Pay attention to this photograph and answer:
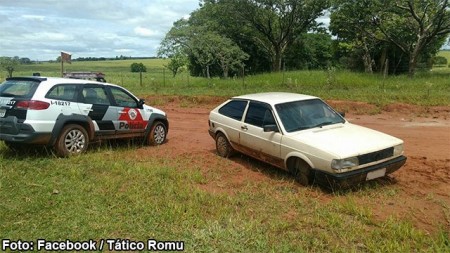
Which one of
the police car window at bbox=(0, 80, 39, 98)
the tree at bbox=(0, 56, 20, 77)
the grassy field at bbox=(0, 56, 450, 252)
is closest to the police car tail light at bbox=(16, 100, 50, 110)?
the police car window at bbox=(0, 80, 39, 98)

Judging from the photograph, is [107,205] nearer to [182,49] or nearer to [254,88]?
[254,88]

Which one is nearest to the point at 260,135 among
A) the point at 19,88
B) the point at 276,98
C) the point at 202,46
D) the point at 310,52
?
the point at 276,98

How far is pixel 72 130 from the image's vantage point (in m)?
7.91

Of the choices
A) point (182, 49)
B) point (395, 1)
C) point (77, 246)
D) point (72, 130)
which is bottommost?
point (77, 246)

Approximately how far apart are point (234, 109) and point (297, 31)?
1277 inches

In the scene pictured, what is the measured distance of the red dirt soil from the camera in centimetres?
540

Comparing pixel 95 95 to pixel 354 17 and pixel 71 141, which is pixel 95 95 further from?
pixel 354 17

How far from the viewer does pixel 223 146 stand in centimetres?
860

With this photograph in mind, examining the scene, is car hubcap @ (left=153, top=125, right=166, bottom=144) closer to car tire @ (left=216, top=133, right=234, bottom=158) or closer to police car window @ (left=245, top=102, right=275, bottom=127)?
car tire @ (left=216, top=133, right=234, bottom=158)

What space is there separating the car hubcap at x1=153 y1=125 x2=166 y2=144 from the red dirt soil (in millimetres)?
275

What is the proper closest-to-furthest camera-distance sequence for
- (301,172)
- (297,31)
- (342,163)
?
(342,163) → (301,172) → (297,31)

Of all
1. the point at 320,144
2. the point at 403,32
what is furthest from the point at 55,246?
the point at 403,32

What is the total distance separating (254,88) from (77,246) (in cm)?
1981

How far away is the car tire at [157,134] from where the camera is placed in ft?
32.4
